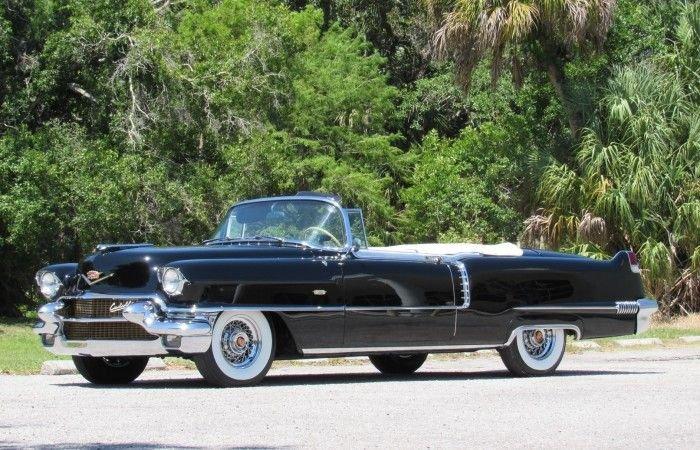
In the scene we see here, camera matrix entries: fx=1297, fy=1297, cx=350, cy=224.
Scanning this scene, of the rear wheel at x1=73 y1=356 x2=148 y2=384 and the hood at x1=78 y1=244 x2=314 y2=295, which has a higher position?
the hood at x1=78 y1=244 x2=314 y2=295

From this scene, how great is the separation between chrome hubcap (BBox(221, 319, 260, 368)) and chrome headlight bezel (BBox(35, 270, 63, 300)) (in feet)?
6.19

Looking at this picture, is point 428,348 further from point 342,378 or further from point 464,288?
point 342,378

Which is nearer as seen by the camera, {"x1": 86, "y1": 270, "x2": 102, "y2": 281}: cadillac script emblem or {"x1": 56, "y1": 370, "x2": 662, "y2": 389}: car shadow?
{"x1": 86, "y1": 270, "x2": 102, "y2": 281}: cadillac script emblem

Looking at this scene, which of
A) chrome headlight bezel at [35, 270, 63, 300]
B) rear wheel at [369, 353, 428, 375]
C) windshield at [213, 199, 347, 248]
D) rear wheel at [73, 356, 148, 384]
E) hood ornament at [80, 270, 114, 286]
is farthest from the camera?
rear wheel at [369, 353, 428, 375]

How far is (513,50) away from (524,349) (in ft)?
46.7

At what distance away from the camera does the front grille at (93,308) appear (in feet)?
36.4

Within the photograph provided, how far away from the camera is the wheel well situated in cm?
1145

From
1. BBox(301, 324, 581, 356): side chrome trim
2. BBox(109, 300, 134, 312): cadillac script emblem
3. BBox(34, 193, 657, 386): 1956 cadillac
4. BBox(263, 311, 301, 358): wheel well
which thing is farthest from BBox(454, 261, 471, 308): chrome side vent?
BBox(109, 300, 134, 312): cadillac script emblem

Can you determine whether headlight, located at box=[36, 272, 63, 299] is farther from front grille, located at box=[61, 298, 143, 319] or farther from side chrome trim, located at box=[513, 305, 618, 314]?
side chrome trim, located at box=[513, 305, 618, 314]

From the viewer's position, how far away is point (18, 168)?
23.9 m

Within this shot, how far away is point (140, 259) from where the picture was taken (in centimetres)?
1127

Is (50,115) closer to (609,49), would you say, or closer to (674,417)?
(609,49)

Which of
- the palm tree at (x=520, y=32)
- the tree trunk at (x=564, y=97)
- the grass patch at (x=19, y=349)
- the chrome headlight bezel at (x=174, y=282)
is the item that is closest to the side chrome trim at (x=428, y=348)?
the chrome headlight bezel at (x=174, y=282)

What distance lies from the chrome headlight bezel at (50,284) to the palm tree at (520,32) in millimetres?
14391
